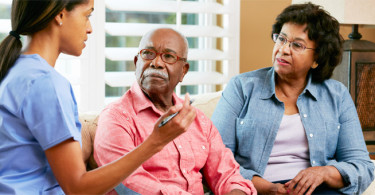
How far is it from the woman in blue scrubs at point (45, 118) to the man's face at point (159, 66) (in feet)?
1.58

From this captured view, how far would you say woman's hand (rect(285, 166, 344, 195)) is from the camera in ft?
6.39

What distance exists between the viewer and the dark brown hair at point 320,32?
218 centimetres

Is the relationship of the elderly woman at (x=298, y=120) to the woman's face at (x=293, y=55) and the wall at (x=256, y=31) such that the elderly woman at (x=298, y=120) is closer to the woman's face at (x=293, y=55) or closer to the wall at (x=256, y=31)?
the woman's face at (x=293, y=55)

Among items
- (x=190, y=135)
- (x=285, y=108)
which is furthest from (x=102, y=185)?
(x=285, y=108)

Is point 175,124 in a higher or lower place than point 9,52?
lower

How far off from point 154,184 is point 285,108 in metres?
0.81

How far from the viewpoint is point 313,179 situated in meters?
1.96

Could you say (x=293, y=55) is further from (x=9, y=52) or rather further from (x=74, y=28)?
(x=9, y=52)

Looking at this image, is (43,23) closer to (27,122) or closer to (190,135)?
(27,122)

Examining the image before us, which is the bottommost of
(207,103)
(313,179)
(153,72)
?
(313,179)

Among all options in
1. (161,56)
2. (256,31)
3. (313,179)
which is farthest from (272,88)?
(256,31)

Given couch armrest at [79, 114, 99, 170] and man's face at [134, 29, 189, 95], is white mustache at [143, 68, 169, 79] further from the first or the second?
couch armrest at [79, 114, 99, 170]

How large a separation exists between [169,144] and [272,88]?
2.05 ft

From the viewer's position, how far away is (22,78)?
1.21 meters
